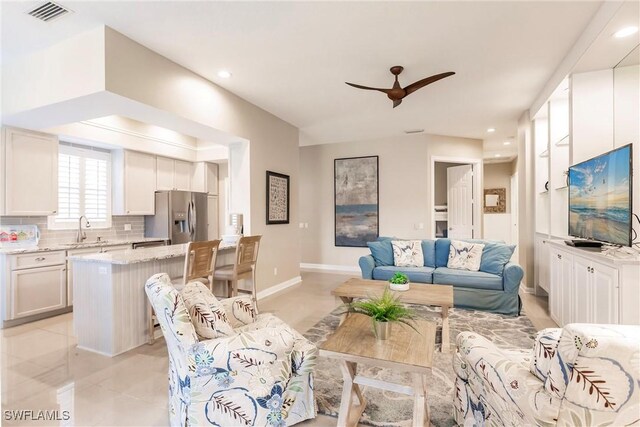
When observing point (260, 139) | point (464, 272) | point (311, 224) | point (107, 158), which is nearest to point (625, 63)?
point (464, 272)

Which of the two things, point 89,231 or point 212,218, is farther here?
point 212,218

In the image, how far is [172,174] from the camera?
19.1 feet

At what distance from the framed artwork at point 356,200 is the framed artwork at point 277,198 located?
6.31 ft

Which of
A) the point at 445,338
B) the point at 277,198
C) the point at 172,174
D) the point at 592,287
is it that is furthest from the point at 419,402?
the point at 172,174

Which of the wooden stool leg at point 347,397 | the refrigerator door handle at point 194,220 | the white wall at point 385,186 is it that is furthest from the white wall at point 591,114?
the refrigerator door handle at point 194,220

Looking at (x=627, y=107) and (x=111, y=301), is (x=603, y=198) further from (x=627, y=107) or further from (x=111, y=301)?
(x=111, y=301)

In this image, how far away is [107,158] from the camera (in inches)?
198

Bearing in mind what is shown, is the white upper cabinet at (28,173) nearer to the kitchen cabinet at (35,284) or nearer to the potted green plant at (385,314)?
the kitchen cabinet at (35,284)

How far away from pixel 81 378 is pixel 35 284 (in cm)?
215

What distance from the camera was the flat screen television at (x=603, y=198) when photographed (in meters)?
2.17

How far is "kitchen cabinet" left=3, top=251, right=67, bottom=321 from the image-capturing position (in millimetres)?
3555

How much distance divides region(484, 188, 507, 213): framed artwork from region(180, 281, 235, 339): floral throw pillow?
884 centimetres

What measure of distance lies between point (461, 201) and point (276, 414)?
6.30m

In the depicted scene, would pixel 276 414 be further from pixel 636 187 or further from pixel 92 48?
pixel 636 187
